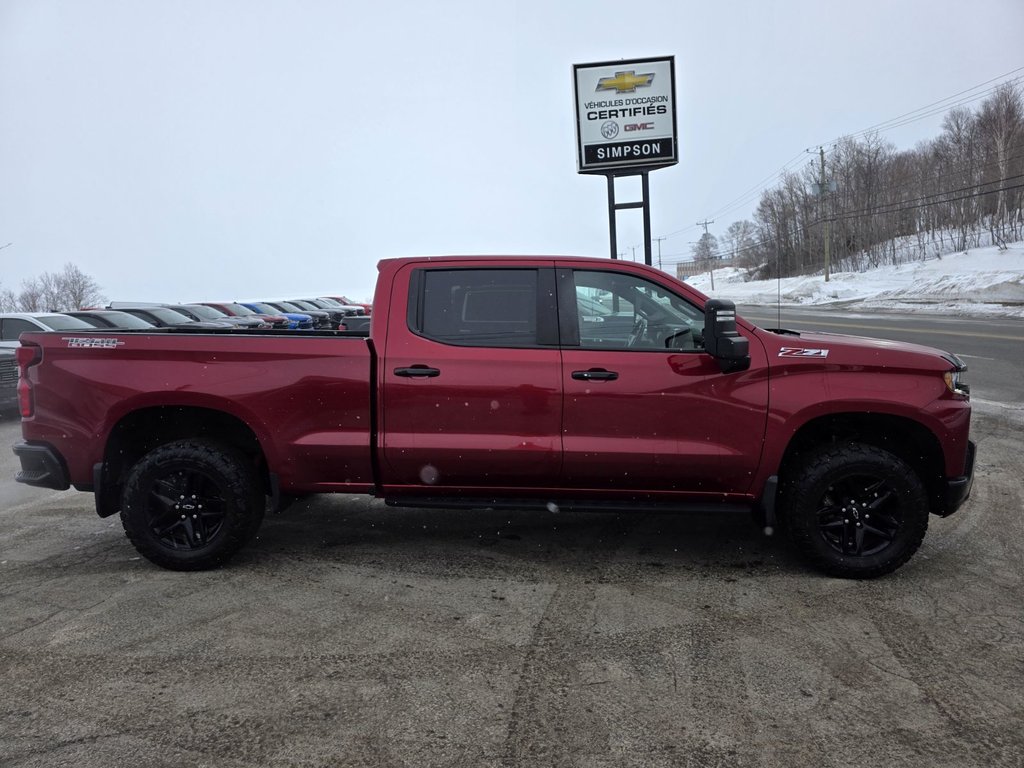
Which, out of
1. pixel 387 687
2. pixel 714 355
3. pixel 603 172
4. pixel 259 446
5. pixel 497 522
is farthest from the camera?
pixel 603 172

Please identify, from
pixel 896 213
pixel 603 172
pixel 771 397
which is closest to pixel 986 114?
pixel 896 213

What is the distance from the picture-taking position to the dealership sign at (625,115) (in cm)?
1282

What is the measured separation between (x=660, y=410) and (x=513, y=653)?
5.25 ft

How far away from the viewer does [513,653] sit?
3.34 metres

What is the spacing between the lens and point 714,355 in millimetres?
3949

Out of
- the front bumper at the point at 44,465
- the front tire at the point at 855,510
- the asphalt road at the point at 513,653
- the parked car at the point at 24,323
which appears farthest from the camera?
the parked car at the point at 24,323

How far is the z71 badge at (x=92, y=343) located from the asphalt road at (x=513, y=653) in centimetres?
141

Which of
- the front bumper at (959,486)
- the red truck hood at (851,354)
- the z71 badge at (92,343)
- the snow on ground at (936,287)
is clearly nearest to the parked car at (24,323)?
the z71 badge at (92,343)

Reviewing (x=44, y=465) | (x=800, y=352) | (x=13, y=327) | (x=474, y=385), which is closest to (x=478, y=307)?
(x=474, y=385)

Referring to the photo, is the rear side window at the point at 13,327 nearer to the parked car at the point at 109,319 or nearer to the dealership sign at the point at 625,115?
the parked car at the point at 109,319

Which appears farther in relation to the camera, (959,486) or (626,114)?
(626,114)

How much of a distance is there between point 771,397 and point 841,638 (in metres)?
1.32

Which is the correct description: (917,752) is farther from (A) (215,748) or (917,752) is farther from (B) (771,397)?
(A) (215,748)

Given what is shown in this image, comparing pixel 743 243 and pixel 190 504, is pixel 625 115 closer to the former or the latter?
pixel 190 504
